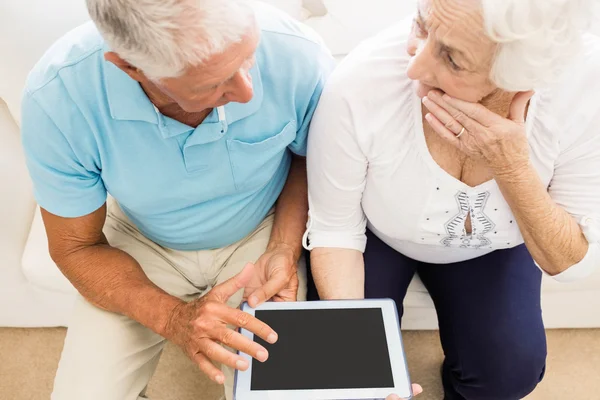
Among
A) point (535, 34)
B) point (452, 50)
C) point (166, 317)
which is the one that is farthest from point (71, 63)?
point (535, 34)

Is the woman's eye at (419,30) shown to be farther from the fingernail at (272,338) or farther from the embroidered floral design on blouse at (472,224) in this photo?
the fingernail at (272,338)

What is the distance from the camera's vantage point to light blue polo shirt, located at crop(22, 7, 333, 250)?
96cm

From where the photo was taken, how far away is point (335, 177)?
109 centimetres

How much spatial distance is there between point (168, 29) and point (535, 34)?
1.67ft

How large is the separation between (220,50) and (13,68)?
0.75 m

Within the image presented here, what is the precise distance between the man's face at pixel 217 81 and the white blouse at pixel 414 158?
211mm

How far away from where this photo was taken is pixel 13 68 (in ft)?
4.26

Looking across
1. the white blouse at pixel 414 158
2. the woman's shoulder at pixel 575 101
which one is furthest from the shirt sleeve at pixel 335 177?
the woman's shoulder at pixel 575 101

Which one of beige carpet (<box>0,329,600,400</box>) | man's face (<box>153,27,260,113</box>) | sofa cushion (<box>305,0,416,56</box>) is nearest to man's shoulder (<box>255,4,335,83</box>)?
man's face (<box>153,27,260,113</box>)

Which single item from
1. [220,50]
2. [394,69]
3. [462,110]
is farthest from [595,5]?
[220,50]

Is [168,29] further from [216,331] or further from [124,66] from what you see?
[216,331]

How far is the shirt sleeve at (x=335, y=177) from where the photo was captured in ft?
3.42

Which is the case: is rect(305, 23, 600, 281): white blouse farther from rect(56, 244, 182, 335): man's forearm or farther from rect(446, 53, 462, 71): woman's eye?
rect(56, 244, 182, 335): man's forearm

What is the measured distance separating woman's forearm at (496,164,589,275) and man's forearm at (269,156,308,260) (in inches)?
18.3
